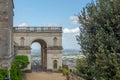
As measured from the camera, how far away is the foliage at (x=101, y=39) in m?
16.0

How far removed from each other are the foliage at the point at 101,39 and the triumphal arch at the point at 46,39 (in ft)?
145

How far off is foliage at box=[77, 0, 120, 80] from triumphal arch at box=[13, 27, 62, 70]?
44.2 m

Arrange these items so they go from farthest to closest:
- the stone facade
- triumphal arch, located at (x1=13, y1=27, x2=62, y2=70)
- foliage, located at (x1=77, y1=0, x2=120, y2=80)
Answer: triumphal arch, located at (x1=13, y1=27, x2=62, y2=70) → the stone facade → foliage, located at (x1=77, y1=0, x2=120, y2=80)

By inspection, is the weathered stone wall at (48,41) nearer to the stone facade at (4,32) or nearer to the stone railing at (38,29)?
the stone railing at (38,29)

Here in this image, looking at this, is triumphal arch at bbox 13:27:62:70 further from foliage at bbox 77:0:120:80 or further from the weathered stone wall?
foliage at bbox 77:0:120:80

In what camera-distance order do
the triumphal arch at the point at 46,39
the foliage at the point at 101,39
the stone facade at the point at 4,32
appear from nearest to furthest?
the foliage at the point at 101,39, the stone facade at the point at 4,32, the triumphal arch at the point at 46,39

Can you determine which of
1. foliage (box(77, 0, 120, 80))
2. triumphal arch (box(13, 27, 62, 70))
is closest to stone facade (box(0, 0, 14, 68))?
foliage (box(77, 0, 120, 80))

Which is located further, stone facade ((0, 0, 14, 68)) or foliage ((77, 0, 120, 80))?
stone facade ((0, 0, 14, 68))

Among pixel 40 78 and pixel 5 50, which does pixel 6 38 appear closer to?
pixel 5 50

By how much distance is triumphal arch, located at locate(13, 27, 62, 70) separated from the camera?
204ft

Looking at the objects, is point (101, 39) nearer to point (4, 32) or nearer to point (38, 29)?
point (4, 32)

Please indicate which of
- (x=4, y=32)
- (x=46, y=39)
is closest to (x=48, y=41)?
(x=46, y=39)

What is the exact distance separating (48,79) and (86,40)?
3123cm

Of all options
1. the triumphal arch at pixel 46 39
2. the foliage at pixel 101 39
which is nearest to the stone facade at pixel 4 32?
the foliage at pixel 101 39
